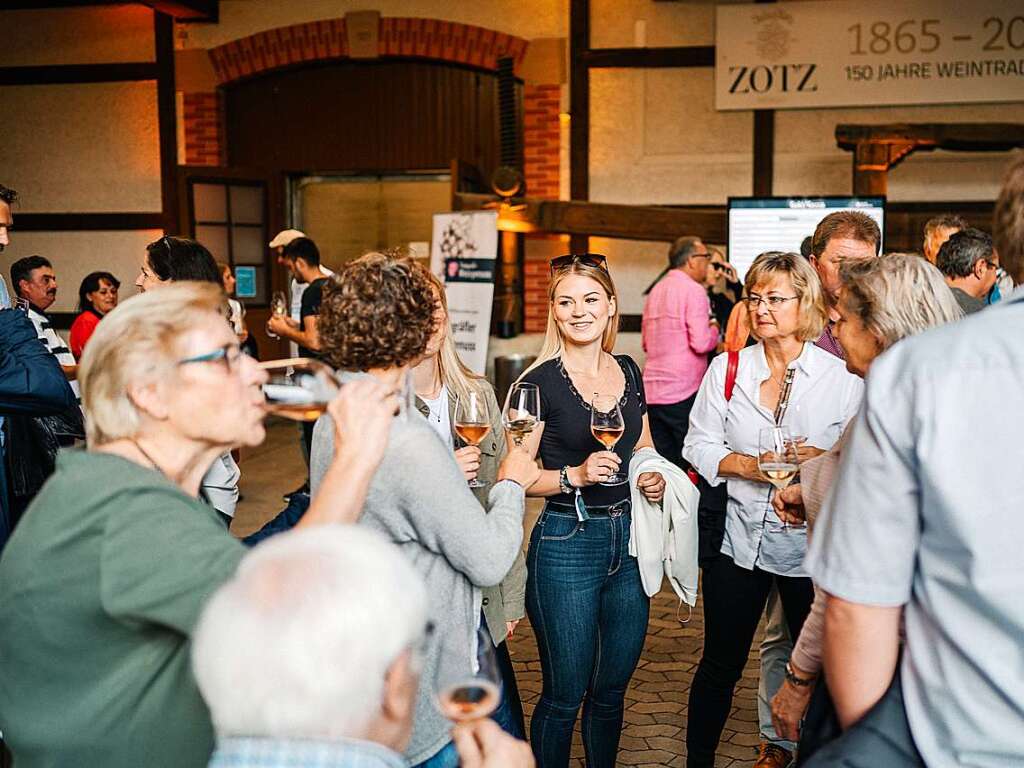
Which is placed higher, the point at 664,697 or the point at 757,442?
the point at 757,442

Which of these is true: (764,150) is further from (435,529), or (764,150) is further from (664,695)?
(435,529)

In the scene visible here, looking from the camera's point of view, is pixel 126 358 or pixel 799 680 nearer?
pixel 126 358

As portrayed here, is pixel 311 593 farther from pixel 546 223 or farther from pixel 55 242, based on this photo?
pixel 55 242

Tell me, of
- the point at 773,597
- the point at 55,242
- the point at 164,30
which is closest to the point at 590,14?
the point at 164,30

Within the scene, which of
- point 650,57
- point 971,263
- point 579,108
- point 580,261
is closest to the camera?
point 580,261

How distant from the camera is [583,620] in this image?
2.54 m

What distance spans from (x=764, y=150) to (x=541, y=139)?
78.1 inches

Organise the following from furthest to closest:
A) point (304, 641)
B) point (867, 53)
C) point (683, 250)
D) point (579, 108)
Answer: point (579, 108), point (867, 53), point (683, 250), point (304, 641)

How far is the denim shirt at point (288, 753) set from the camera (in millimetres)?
1012

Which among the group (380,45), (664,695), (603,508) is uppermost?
(380,45)

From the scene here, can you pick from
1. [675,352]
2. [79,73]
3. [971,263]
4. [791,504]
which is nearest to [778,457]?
Result: [791,504]

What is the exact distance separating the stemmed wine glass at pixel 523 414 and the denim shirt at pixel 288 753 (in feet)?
4.31

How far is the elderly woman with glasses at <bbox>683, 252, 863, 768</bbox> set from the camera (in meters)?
2.62

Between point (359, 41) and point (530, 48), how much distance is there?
1646mm
